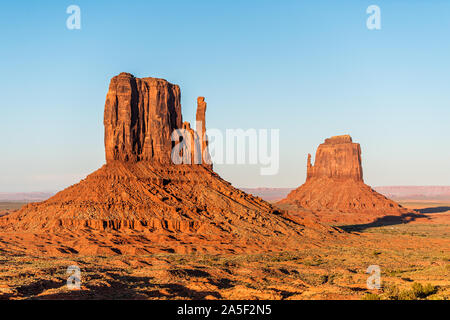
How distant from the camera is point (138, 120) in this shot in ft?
210

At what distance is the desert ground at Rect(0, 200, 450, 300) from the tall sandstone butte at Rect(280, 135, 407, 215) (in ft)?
235

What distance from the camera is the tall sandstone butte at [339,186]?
378 ft

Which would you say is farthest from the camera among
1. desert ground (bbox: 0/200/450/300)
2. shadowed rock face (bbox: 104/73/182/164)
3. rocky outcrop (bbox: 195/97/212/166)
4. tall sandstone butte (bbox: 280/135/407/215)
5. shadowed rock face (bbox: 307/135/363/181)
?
shadowed rock face (bbox: 307/135/363/181)

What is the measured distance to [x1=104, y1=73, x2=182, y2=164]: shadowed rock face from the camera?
61.4 metres

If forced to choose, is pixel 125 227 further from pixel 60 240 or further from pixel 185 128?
pixel 185 128

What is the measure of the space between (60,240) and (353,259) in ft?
96.0

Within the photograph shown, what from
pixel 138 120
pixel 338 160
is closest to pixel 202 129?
pixel 138 120

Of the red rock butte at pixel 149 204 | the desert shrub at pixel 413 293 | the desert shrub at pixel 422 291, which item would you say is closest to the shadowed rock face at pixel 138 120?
the red rock butte at pixel 149 204

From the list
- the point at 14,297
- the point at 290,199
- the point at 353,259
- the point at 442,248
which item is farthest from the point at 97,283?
the point at 290,199

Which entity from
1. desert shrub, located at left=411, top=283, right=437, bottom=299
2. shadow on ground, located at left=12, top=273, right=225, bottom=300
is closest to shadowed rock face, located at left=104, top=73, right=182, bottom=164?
shadow on ground, located at left=12, top=273, right=225, bottom=300

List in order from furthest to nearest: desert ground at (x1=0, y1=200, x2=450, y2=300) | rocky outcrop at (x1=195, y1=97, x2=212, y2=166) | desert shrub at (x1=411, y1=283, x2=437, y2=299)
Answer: rocky outcrop at (x1=195, y1=97, x2=212, y2=166), desert ground at (x1=0, y1=200, x2=450, y2=300), desert shrub at (x1=411, y1=283, x2=437, y2=299)

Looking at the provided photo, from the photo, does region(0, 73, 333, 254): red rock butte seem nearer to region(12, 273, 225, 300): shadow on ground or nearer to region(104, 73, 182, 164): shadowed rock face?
region(104, 73, 182, 164): shadowed rock face

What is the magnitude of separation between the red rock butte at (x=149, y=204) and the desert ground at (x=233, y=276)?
5120mm
